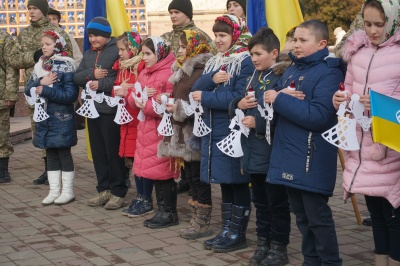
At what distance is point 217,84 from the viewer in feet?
20.3

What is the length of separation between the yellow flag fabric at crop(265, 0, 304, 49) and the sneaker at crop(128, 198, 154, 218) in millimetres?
1927

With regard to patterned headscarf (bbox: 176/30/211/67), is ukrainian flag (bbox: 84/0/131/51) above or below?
above

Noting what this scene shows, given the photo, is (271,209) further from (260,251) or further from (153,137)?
(153,137)

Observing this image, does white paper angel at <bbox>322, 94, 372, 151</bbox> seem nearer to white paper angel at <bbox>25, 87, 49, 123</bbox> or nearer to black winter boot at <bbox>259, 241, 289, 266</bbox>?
black winter boot at <bbox>259, 241, 289, 266</bbox>

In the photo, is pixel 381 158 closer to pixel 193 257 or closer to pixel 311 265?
pixel 311 265

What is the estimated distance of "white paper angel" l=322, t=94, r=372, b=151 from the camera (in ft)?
15.5

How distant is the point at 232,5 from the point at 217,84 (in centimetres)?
260

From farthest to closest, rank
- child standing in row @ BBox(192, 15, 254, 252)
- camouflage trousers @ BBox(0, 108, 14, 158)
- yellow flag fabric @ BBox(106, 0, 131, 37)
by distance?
camouflage trousers @ BBox(0, 108, 14, 158) < yellow flag fabric @ BBox(106, 0, 131, 37) < child standing in row @ BBox(192, 15, 254, 252)

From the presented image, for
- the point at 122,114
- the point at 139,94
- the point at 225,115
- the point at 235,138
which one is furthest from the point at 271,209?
the point at 122,114

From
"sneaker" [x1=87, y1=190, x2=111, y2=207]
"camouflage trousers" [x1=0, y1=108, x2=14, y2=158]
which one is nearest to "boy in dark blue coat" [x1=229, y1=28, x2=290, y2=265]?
"sneaker" [x1=87, y1=190, x2=111, y2=207]

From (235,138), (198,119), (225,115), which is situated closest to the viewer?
(235,138)

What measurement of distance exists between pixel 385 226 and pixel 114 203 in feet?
11.6

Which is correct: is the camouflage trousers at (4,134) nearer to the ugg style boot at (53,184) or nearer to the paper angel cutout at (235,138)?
the ugg style boot at (53,184)

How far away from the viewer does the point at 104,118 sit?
7805 mm
